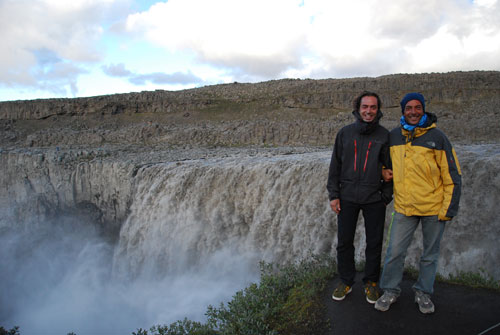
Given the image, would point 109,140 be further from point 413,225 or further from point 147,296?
point 413,225

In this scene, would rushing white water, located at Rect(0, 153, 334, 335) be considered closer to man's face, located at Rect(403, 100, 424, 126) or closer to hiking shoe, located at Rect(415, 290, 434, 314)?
hiking shoe, located at Rect(415, 290, 434, 314)

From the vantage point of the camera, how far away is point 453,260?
20.0 ft

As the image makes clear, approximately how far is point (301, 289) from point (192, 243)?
20.3 ft

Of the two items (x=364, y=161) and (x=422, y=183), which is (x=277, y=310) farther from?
(x=422, y=183)

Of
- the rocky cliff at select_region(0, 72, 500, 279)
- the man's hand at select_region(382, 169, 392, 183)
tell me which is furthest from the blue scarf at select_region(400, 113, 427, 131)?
the rocky cliff at select_region(0, 72, 500, 279)

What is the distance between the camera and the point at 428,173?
3689mm

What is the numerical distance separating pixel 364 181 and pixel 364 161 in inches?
8.2

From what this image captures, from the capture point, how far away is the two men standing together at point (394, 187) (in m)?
3.68

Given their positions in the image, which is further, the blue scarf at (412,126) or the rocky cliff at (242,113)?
the rocky cliff at (242,113)

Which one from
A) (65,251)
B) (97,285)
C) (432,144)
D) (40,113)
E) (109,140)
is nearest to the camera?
(432,144)

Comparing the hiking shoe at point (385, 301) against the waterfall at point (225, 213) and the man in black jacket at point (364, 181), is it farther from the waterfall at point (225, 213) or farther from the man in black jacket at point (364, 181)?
the waterfall at point (225, 213)

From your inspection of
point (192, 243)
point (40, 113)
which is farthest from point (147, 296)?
point (40, 113)

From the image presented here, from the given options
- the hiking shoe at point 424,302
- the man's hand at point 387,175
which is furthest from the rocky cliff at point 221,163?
the man's hand at point 387,175

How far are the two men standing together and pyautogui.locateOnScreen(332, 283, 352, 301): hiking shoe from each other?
11mm
